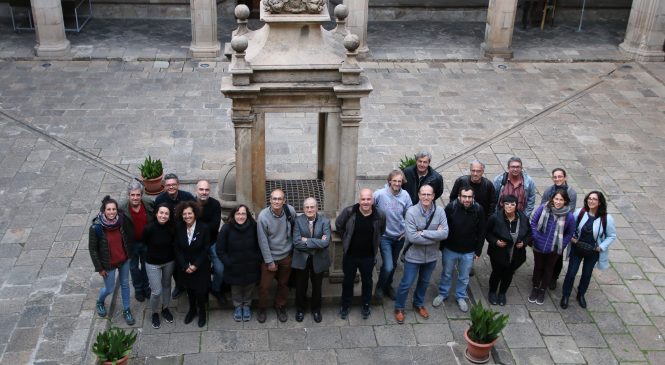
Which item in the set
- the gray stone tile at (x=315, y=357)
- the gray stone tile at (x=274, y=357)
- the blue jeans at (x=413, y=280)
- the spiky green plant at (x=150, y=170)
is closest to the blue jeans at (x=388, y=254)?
the blue jeans at (x=413, y=280)

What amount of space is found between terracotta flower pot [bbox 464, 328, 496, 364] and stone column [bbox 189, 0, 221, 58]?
36.9ft

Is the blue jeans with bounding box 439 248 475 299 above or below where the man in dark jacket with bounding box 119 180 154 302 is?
below

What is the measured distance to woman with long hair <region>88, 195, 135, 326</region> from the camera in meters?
7.73

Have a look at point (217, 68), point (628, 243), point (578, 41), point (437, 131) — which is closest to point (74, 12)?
point (217, 68)

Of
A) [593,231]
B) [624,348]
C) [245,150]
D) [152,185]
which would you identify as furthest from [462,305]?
[152,185]

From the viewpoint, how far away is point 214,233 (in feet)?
26.9

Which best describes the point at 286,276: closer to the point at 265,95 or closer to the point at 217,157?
the point at 265,95

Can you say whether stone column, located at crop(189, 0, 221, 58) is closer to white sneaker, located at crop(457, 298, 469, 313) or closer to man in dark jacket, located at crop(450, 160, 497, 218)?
man in dark jacket, located at crop(450, 160, 497, 218)

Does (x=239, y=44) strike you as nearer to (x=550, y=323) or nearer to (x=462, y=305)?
(x=462, y=305)

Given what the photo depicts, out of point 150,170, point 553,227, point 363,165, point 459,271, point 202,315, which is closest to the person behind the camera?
point 202,315

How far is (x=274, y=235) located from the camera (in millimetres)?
8008

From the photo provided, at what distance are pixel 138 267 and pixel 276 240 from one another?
1731 mm


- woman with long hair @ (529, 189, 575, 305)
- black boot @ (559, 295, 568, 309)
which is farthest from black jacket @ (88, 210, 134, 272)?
black boot @ (559, 295, 568, 309)

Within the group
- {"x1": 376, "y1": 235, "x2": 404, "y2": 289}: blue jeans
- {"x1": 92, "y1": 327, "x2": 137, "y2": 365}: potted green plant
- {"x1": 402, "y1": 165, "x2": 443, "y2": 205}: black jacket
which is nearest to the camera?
{"x1": 92, "y1": 327, "x2": 137, "y2": 365}: potted green plant
